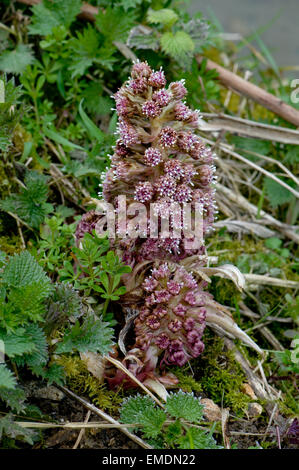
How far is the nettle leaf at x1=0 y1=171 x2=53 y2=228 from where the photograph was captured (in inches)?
127

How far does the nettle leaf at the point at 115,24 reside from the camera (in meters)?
3.83

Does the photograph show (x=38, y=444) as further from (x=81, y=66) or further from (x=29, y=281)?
(x=81, y=66)

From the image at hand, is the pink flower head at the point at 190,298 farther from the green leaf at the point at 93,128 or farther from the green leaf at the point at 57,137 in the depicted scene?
the green leaf at the point at 57,137

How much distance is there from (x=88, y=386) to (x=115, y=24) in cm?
251

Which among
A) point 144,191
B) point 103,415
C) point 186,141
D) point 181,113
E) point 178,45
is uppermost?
point 178,45

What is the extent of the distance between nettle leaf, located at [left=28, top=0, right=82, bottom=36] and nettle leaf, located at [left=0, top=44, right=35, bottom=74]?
155 millimetres

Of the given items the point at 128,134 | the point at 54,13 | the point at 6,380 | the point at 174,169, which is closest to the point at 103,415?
the point at 6,380

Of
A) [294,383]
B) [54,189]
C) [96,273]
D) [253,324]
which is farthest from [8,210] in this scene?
[294,383]

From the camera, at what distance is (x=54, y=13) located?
12.9 feet

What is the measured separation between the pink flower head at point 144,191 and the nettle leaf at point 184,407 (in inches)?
35.5

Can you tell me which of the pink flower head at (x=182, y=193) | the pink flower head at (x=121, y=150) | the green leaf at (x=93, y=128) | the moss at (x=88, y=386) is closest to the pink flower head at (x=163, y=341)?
the moss at (x=88, y=386)

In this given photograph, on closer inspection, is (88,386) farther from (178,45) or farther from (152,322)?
(178,45)

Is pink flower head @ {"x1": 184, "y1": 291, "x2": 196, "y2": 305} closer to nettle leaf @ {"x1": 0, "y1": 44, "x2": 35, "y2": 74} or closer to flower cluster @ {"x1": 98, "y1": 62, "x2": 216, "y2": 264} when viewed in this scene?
flower cluster @ {"x1": 98, "y1": 62, "x2": 216, "y2": 264}
